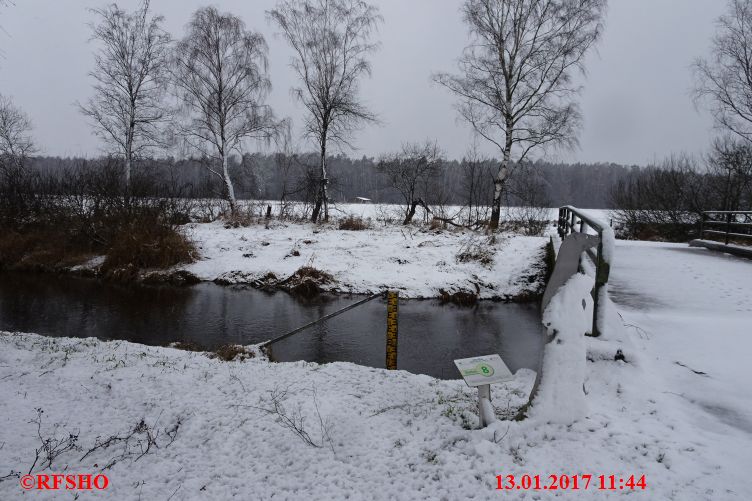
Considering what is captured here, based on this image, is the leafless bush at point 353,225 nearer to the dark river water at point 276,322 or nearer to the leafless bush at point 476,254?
the leafless bush at point 476,254

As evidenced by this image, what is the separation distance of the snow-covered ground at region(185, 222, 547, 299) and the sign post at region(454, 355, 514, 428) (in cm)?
922

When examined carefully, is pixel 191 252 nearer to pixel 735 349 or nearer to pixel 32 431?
pixel 32 431

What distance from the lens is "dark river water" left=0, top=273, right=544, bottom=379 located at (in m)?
8.09

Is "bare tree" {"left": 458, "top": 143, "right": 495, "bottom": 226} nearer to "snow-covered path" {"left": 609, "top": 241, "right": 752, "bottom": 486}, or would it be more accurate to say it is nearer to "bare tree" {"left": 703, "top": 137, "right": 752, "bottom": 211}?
"bare tree" {"left": 703, "top": 137, "right": 752, "bottom": 211}

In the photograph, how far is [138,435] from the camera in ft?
12.8

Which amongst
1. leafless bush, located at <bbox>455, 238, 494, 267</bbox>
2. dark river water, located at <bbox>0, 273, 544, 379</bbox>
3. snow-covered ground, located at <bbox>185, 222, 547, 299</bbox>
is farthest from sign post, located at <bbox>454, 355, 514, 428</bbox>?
leafless bush, located at <bbox>455, 238, 494, 267</bbox>

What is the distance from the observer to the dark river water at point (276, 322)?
809 cm

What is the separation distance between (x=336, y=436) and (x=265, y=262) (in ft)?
39.1

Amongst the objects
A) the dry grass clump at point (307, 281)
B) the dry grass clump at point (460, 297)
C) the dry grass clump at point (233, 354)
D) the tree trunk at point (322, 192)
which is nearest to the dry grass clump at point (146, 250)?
the dry grass clump at point (307, 281)

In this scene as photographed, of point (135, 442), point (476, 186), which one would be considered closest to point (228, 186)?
point (476, 186)

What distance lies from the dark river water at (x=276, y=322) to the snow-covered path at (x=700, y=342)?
1.91m

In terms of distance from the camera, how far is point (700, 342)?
4.30 m

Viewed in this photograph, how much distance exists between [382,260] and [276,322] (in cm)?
589

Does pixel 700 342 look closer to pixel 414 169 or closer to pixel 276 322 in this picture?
pixel 276 322
